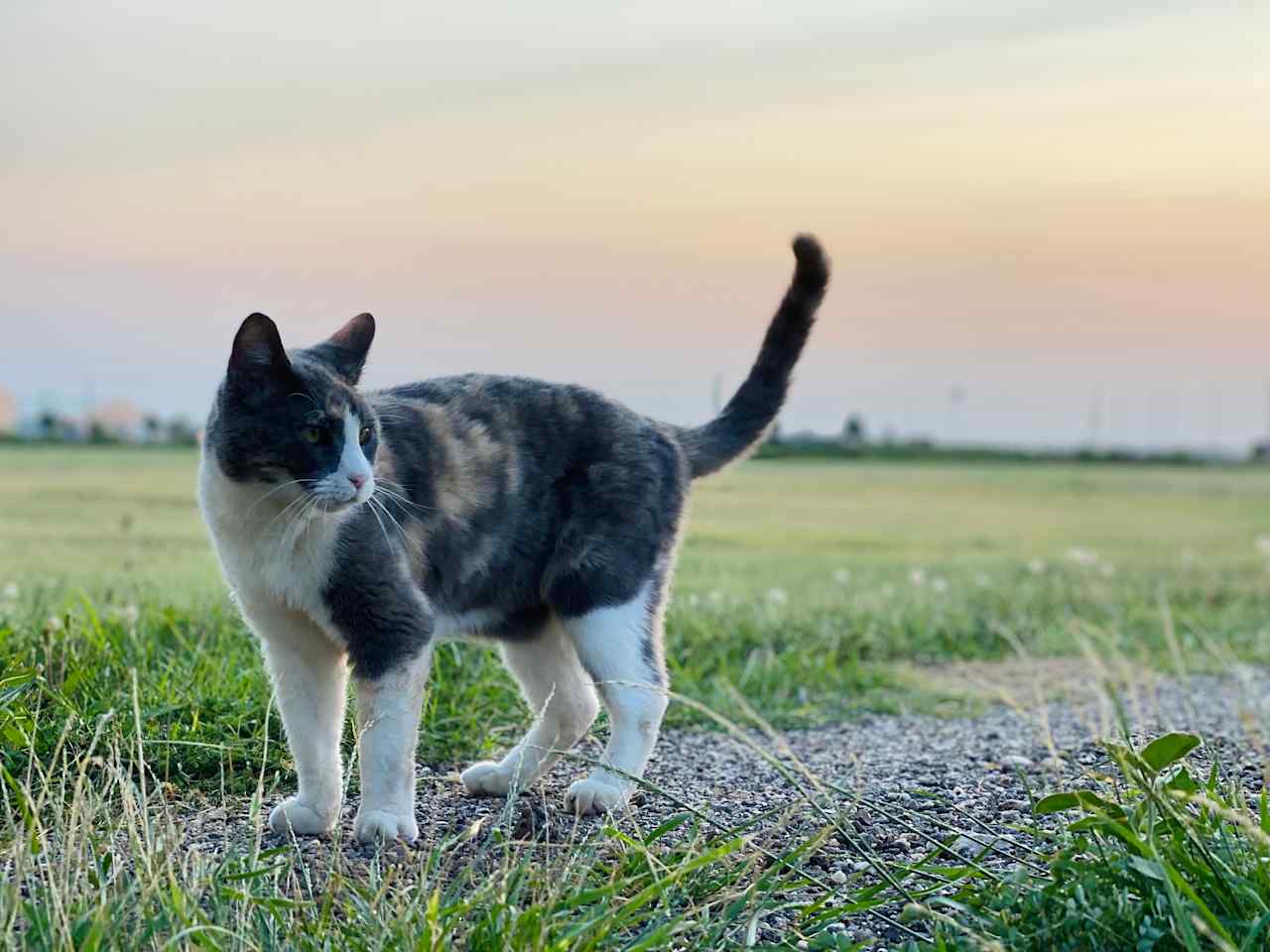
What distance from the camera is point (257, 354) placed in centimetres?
387

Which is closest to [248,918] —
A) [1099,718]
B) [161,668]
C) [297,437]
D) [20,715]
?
[297,437]

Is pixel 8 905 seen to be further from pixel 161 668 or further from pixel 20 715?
pixel 161 668

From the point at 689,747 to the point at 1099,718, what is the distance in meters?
2.52

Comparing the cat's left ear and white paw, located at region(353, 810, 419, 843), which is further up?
the cat's left ear

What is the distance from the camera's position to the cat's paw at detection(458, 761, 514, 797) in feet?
15.2

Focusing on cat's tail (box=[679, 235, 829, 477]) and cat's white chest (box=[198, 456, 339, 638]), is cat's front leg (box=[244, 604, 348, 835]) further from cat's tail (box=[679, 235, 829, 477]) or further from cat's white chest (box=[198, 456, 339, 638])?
cat's tail (box=[679, 235, 829, 477])

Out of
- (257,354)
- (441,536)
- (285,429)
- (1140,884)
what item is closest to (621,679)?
(441,536)

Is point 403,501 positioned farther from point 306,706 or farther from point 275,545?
point 306,706

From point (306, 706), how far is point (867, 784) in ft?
6.30

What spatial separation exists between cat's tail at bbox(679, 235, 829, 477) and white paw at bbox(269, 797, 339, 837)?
1815mm

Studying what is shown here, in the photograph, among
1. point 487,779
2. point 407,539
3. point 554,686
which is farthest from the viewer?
point 554,686

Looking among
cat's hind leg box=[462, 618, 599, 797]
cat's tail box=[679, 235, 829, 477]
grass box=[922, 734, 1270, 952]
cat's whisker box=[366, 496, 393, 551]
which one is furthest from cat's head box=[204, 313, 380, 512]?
grass box=[922, 734, 1270, 952]

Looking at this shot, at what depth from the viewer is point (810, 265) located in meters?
5.06

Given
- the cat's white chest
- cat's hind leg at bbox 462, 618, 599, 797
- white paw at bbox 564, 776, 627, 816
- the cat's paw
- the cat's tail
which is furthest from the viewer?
the cat's tail
